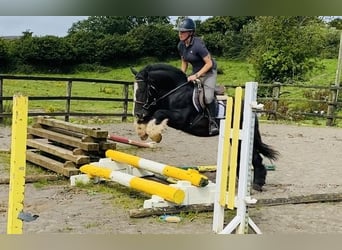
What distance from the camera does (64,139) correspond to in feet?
9.49

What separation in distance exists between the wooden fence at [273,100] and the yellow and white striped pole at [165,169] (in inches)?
11.7

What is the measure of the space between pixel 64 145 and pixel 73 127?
0.22 meters

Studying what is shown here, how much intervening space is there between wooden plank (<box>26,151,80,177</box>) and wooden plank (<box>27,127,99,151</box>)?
0.36 ft

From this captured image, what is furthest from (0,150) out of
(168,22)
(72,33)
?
(168,22)

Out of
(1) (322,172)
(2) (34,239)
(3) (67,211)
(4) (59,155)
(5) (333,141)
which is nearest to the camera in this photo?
(2) (34,239)

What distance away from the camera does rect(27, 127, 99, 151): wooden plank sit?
275 cm

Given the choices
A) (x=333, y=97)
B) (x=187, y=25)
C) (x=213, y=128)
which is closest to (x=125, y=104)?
(x=213, y=128)

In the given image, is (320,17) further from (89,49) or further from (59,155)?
(59,155)

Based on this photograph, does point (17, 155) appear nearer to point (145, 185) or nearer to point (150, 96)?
point (145, 185)

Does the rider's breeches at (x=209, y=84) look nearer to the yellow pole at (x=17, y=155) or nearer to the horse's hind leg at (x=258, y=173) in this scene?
the horse's hind leg at (x=258, y=173)

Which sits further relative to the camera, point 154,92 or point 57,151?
point 57,151

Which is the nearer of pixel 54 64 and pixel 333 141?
pixel 54 64
